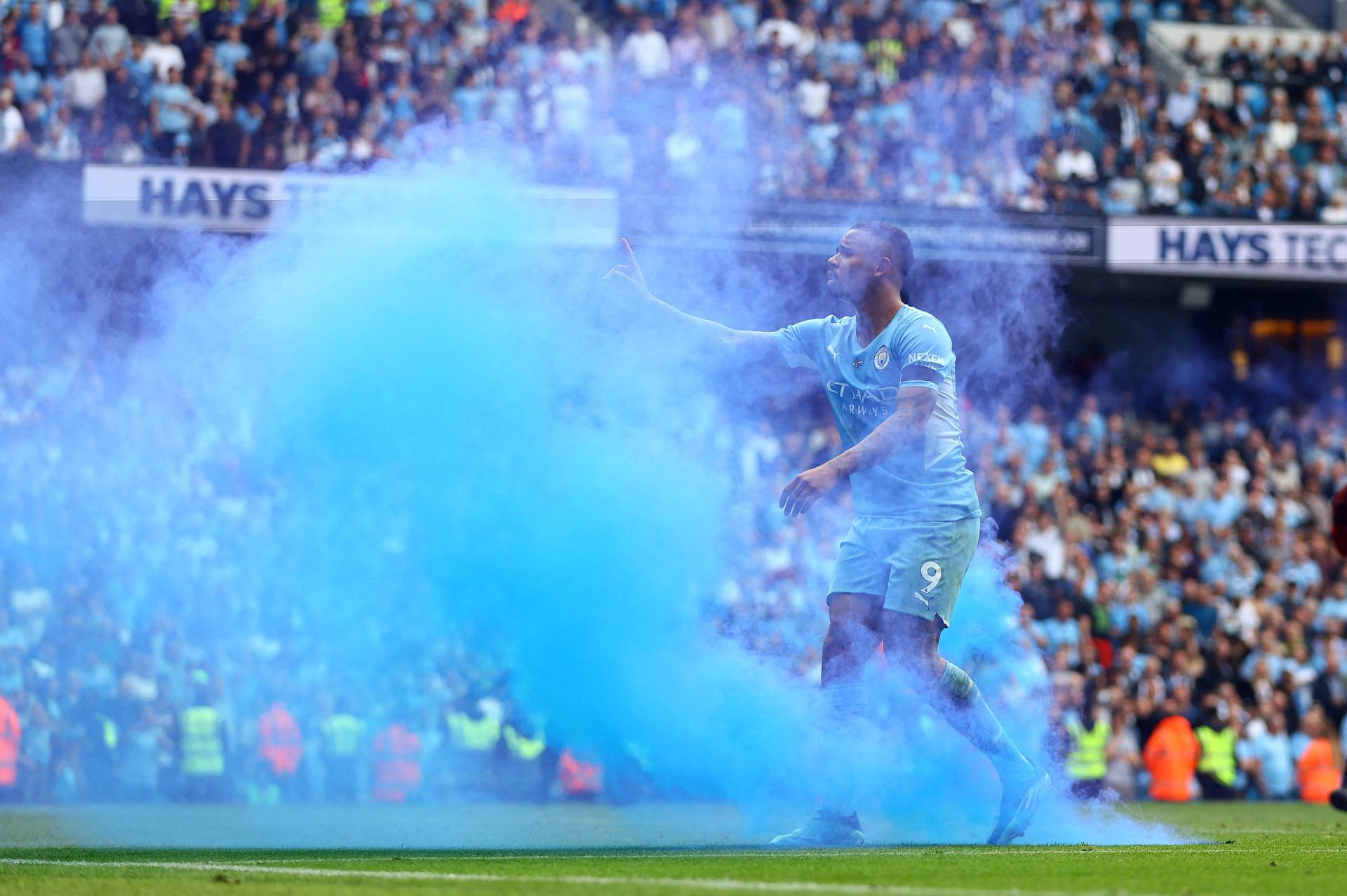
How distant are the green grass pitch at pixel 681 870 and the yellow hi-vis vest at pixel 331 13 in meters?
10.2

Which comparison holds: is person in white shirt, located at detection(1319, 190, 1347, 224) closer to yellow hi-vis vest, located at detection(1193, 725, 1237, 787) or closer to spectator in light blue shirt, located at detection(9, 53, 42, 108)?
yellow hi-vis vest, located at detection(1193, 725, 1237, 787)

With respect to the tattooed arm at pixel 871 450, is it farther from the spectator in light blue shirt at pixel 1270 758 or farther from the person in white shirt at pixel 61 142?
the spectator in light blue shirt at pixel 1270 758

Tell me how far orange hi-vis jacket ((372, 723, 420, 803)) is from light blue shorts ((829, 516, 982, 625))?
5.43 m

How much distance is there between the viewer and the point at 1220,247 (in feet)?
61.8

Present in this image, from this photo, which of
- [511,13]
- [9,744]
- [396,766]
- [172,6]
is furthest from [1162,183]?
[9,744]

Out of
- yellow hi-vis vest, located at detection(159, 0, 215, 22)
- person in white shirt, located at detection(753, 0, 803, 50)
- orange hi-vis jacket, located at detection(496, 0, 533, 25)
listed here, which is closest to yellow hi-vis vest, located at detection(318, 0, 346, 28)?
yellow hi-vis vest, located at detection(159, 0, 215, 22)

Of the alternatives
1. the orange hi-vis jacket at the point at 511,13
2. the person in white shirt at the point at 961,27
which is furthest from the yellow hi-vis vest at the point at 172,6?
the person in white shirt at the point at 961,27

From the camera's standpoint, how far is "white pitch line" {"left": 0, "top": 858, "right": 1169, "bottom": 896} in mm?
4637

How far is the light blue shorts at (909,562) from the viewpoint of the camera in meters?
6.62

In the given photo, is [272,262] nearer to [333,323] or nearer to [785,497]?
[333,323]

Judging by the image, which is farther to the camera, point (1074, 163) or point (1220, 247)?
point (1220, 247)

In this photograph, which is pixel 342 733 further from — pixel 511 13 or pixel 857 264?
pixel 511 13

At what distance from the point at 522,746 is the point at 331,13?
840cm

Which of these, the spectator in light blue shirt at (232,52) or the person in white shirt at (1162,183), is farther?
the person in white shirt at (1162,183)
